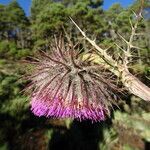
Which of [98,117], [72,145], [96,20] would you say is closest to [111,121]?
[72,145]

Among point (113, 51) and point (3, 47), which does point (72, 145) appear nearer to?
point (113, 51)

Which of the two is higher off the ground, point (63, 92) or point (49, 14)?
point (49, 14)

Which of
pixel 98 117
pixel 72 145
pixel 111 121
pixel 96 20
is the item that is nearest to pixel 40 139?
pixel 72 145

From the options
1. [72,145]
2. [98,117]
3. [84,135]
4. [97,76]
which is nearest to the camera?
[97,76]

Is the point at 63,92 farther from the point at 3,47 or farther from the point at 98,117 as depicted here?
the point at 3,47

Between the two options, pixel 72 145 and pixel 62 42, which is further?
pixel 72 145

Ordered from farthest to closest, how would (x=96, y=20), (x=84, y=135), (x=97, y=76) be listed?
(x=96, y=20) < (x=84, y=135) < (x=97, y=76)

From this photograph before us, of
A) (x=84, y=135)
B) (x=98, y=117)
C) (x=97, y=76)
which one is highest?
(x=84, y=135)
